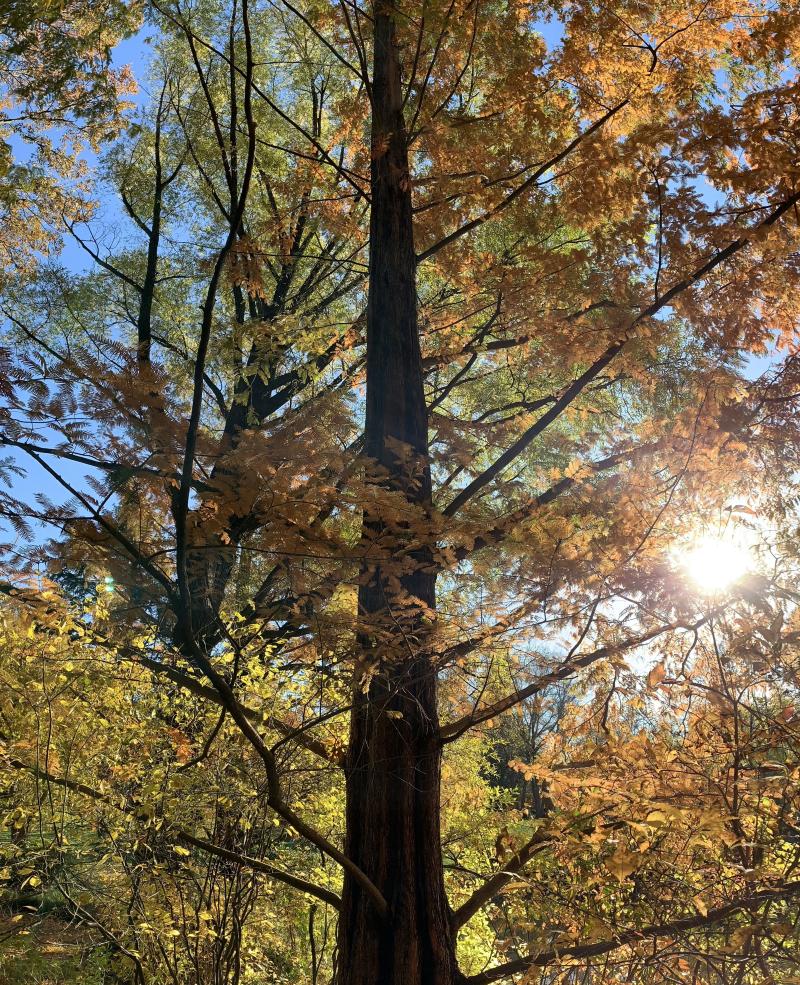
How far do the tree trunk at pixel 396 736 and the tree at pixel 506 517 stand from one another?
0.05ft

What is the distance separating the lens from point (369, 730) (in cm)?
326

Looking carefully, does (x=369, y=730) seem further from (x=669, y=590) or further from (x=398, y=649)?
(x=669, y=590)

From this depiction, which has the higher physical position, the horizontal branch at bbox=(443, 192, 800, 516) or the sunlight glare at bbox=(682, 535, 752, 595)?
the horizontal branch at bbox=(443, 192, 800, 516)

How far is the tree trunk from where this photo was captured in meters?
2.82

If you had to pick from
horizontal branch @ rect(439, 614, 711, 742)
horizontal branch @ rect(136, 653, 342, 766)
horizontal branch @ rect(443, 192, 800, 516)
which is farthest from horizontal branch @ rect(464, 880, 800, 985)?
horizontal branch @ rect(443, 192, 800, 516)

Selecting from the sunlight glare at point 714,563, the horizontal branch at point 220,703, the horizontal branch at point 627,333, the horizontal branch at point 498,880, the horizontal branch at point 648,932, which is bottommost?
the horizontal branch at point 648,932

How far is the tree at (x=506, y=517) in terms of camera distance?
8.41 feet

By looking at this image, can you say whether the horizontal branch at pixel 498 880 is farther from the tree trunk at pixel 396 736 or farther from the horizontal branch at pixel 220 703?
the horizontal branch at pixel 220 703

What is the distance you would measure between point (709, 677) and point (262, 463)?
1.98 meters

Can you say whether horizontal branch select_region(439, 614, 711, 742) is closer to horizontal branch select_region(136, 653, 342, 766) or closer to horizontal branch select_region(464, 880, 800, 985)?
horizontal branch select_region(136, 653, 342, 766)

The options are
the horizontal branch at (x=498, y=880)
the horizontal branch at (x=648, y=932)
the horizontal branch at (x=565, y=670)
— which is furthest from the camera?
the horizontal branch at (x=498, y=880)

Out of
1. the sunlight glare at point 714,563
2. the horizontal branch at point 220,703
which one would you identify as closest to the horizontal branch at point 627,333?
the sunlight glare at point 714,563

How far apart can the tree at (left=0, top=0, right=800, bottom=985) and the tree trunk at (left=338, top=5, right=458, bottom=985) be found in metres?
0.02

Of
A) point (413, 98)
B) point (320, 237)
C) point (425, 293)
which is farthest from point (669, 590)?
point (320, 237)
